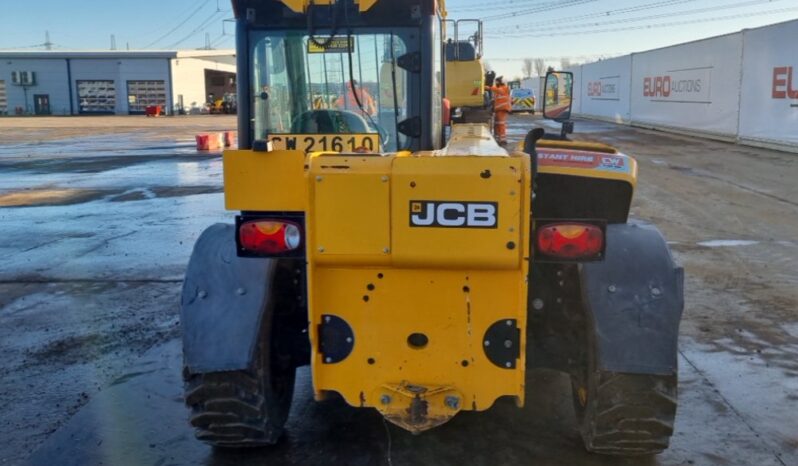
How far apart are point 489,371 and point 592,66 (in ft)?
142

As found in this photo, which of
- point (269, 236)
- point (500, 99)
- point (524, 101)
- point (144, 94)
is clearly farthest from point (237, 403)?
point (144, 94)

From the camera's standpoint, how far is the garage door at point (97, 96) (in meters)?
68.7

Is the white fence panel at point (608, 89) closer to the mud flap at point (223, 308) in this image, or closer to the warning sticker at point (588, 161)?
the warning sticker at point (588, 161)

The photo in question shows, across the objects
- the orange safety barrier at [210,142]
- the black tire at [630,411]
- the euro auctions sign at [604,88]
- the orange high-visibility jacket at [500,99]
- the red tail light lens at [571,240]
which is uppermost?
the euro auctions sign at [604,88]

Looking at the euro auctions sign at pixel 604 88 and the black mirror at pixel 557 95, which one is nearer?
the black mirror at pixel 557 95

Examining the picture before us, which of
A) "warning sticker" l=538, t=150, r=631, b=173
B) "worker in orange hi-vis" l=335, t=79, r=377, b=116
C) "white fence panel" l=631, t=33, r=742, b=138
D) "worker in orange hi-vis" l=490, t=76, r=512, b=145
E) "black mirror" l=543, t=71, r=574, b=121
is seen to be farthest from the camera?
"white fence panel" l=631, t=33, r=742, b=138

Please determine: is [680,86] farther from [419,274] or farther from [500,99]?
[419,274]

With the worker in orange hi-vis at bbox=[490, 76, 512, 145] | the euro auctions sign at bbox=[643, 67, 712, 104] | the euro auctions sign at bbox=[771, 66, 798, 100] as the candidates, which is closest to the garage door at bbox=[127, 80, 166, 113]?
the euro auctions sign at bbox=[643, 67, 712, 104]

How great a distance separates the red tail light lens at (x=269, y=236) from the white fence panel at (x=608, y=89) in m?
34.5

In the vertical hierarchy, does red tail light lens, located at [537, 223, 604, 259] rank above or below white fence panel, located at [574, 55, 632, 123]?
below

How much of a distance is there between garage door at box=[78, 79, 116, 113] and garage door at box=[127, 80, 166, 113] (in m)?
1.57

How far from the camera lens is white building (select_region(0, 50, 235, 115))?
6788cm

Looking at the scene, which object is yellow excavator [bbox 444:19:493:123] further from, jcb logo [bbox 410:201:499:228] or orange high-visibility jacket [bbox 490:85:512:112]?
jcb logo [bbox 410:201:499:228]

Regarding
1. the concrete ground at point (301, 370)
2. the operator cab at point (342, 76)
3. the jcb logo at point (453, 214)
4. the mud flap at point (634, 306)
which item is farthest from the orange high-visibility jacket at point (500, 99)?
the jcb logo at point (453, 214)
